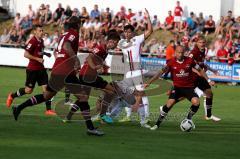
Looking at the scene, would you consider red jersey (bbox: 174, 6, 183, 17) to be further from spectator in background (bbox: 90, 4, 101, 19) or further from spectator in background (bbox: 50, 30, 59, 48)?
spectator in background (bbox: 50, 30, 59, 48)

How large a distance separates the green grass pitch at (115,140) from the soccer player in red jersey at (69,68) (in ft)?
1.64

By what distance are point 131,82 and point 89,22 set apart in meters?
23.1

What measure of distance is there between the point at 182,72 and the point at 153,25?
23.1 metres

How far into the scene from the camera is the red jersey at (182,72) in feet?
51.9

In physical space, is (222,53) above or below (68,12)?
below

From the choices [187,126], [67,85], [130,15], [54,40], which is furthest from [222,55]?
[67,85]

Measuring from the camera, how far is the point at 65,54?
580 inches

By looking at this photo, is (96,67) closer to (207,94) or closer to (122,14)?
(207,94)

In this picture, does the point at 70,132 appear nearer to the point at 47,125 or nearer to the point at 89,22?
the point at 47,125

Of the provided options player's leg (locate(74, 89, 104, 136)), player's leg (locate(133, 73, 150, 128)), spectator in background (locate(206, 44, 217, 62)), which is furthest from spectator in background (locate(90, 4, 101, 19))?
player's leg (locate(74, 89, 104, 136))

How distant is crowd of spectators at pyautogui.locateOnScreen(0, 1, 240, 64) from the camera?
3312cm

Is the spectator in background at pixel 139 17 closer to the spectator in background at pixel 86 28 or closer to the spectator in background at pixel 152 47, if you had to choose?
the spectator in background at pixel 152 47

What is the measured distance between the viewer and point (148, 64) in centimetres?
3450

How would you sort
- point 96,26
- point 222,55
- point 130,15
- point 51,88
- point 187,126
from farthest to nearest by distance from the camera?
point 96,26, point 130,15, point 222,55, point 51,88, point 187,126
